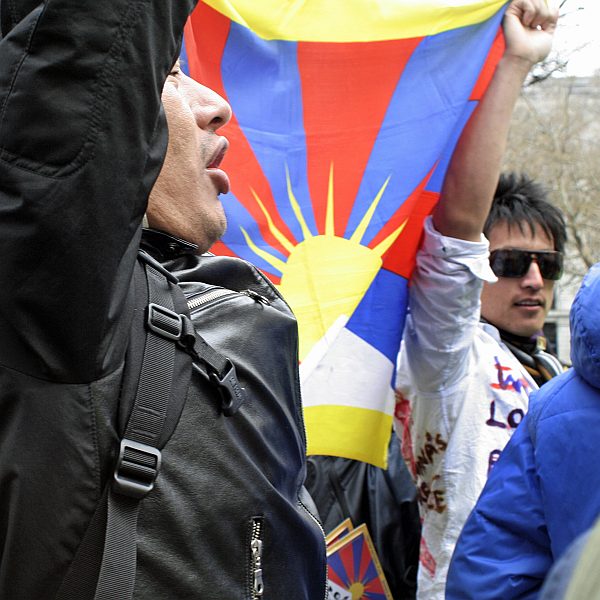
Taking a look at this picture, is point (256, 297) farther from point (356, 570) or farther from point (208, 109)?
point (356, 570)

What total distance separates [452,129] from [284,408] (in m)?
1.81

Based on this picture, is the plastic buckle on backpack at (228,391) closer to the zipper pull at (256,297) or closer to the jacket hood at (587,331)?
the zipper pull at (256,297)

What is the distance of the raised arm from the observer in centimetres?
310

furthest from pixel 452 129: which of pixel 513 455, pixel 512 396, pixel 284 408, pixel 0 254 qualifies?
pixel 0 254

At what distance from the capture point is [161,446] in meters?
1.36

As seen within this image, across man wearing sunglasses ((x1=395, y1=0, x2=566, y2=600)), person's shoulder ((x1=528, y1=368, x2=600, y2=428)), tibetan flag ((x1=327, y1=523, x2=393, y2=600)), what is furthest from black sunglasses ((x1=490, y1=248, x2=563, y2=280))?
person's shoulder ((x1=528, y1=368, x2=600, y2=428))

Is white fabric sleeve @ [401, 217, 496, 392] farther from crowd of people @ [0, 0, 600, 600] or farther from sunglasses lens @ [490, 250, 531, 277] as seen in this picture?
crowd of people @ [0, 0, 600, 600]

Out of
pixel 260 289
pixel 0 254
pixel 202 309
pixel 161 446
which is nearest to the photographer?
pixel 0 254

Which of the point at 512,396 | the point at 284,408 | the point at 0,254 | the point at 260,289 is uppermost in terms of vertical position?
the point at 0,254

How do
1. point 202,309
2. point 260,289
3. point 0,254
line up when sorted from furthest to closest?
point 260,289
point 202,309
point 0,254

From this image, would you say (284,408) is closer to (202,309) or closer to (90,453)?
(202,309)

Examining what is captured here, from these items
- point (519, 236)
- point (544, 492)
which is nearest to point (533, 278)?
point (519, 236)

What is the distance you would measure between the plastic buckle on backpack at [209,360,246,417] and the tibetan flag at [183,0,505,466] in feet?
4.96

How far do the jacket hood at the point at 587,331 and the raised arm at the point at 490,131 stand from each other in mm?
813
